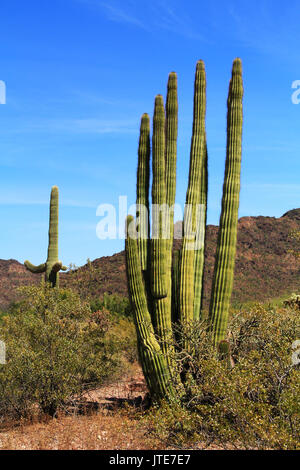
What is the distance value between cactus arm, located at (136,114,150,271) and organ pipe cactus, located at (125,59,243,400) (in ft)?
0.07

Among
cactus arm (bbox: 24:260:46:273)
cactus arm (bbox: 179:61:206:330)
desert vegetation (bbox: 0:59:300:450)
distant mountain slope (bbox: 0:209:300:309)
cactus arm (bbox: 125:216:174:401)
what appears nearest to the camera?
desert vegetation (bbox: 0:59:300:450)

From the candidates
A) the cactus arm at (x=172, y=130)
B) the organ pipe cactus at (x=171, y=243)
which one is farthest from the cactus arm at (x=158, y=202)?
the cactus arm at (x=172, y=130)

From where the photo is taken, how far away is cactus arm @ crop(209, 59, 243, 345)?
10555 millimetres

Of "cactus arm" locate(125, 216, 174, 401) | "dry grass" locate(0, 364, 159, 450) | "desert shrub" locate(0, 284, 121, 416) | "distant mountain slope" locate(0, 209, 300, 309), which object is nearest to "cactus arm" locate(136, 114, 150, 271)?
"cactus arm" locate(125, 216, 174, 401)

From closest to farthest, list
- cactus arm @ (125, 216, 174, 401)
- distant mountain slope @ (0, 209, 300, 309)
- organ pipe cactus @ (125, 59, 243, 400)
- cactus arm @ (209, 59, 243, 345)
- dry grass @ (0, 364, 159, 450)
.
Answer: dry grass @ (0, 364, 159, 450) < cactus arm @ (125, 216, 174, 401) < organ pipe cactus @ (125, 59, 243, 400) < cactus arm @ (209, 59, 243, 345) < distant mountain slope @ (0, 209, 300, 309)

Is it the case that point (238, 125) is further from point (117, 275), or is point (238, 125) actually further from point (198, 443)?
point (117, 275)

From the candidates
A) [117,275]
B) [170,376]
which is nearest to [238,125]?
[170,376]

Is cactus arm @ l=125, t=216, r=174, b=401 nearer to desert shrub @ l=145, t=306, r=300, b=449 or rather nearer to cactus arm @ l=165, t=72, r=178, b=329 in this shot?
desert shrub @ l=145, t=306, r=300, b=449

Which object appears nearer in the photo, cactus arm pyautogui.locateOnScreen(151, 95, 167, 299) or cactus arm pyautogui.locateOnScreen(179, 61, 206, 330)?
cactus arm pyautogui.locateOnScreen(151, 95, 167, 299)

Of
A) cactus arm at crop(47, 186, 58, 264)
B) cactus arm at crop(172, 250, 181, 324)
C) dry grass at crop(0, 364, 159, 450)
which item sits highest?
cactus arm at crop(47, 186, 58, 264)

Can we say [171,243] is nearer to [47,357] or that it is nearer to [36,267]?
[47,357]

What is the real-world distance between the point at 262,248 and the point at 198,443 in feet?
130

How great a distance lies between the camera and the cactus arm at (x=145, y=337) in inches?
388

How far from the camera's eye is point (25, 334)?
445 inches
